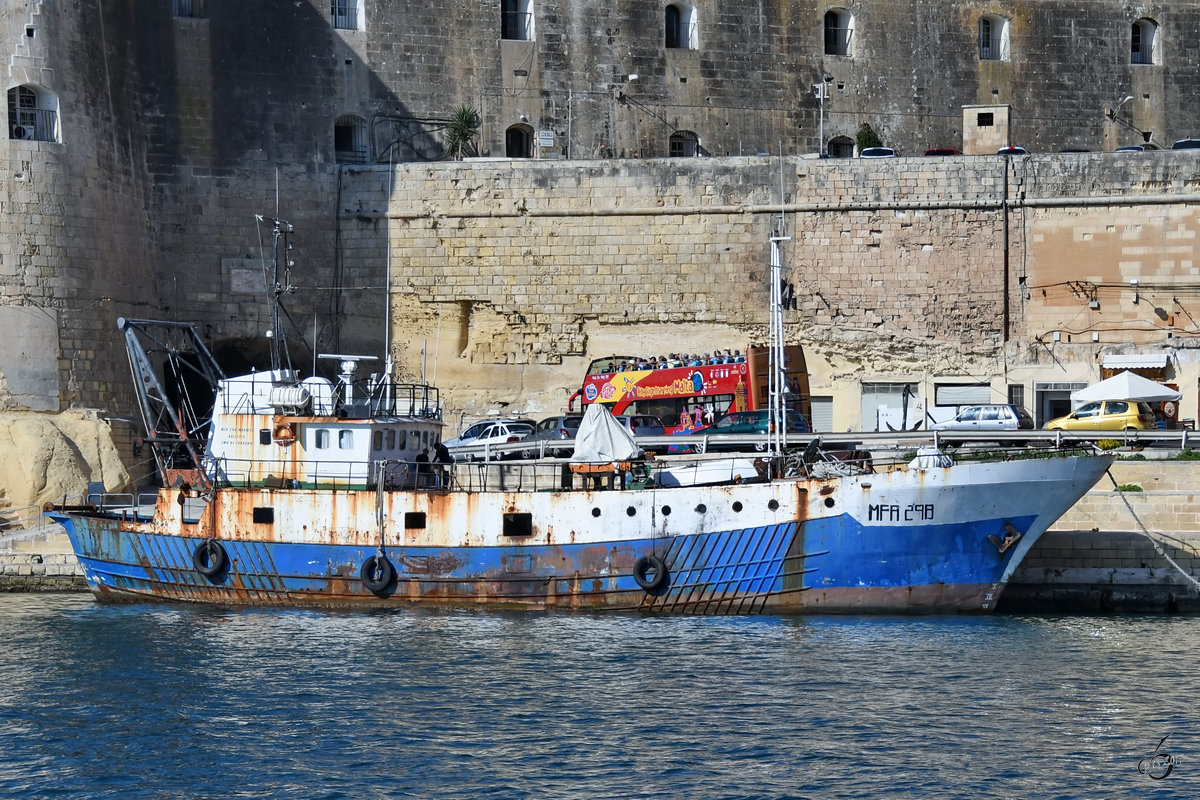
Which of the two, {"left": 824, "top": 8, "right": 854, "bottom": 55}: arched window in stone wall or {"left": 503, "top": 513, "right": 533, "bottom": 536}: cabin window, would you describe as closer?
{"left": 503, "top": 513, "right": 533, "bottom": 536}: cabin window

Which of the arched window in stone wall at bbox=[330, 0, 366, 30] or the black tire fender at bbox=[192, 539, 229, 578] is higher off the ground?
the arched window in stone wall at bbox=[330, 0, 366, 30]

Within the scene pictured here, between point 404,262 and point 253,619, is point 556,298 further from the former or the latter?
point 253,619

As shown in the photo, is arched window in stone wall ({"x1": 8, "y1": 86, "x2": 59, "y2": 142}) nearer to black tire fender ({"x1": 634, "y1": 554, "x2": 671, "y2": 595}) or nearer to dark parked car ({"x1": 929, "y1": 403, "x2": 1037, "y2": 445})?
black tire fender ({"x1": 634, "y1": 554, "x2": 671, "y2": 595})

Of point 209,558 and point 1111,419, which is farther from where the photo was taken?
point 1111,419

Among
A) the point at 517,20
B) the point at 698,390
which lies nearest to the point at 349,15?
the point at 517,20

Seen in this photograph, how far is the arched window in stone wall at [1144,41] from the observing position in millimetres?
39344

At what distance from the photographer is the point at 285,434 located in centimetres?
2280

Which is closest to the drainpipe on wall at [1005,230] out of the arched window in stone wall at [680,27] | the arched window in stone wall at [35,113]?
the arched window in stone wall at [680,27]

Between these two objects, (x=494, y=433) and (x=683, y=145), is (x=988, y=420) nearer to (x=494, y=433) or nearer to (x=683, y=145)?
(x=494, y=433)

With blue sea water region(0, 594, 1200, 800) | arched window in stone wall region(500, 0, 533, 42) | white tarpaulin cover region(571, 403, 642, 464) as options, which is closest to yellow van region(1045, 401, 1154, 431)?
blue sea water region(0, 594, 1200, 800)

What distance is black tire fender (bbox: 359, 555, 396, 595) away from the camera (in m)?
21.7

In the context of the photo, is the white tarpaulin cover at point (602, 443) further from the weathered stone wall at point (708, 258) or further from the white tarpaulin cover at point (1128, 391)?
the weathered stone wall at point (708, 258)

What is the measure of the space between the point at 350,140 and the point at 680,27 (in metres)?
7.53

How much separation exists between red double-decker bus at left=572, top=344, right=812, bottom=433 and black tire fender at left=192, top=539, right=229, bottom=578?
27.7ft
